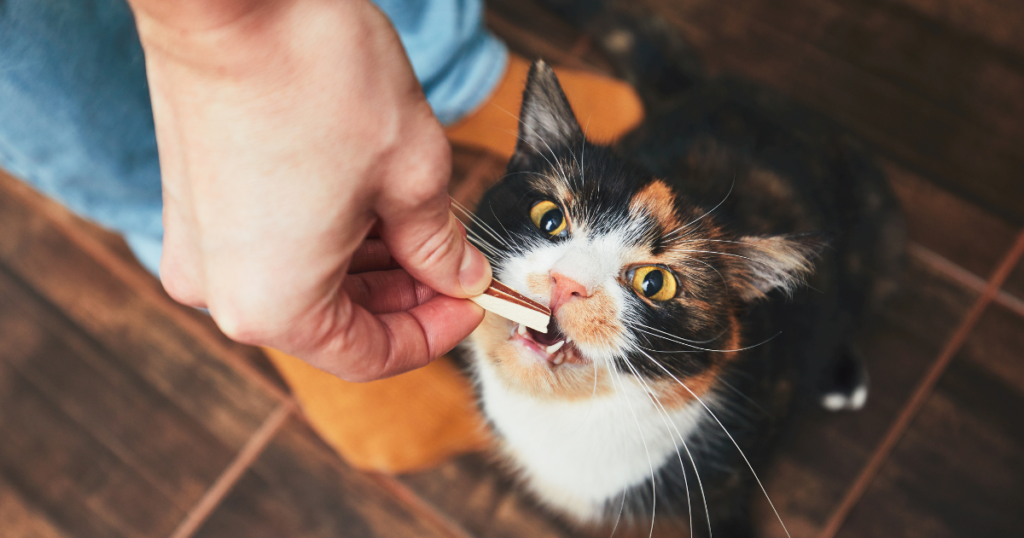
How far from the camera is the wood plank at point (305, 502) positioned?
145 centimetres

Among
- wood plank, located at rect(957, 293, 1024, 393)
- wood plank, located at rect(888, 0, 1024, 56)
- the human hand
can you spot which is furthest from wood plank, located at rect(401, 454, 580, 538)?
wood plank, located at rect(888, 0, 1024, 56)

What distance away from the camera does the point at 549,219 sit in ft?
2.87

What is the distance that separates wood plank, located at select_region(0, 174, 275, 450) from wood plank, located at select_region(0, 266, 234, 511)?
3cm

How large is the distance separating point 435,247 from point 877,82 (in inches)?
66.6

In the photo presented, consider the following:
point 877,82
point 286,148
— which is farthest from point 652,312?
point 877,82

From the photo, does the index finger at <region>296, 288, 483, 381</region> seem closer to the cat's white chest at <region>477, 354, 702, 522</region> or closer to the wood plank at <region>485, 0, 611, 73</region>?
the cat's white chest at <region>477, 354, 702, 522</region>

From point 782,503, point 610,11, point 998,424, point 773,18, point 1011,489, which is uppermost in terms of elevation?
point 773,18

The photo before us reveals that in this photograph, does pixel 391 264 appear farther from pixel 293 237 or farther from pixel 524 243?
pixel 293 237

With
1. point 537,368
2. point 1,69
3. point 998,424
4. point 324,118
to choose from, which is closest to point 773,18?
point 998,424

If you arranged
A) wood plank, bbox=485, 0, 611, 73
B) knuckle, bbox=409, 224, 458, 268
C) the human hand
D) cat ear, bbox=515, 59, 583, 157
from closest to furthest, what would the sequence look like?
the human hand → knuckle, bbox=409, 224, 458, 268 → cat ear, bbox=515, 59, 583, 157 → wood plank, bbox=485, 0, 611, 73

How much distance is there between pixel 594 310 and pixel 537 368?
0.44ft

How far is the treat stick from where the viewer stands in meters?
0.71

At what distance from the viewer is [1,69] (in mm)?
922

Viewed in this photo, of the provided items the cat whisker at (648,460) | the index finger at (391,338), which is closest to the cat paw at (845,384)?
the cat whisker at (648,460)
